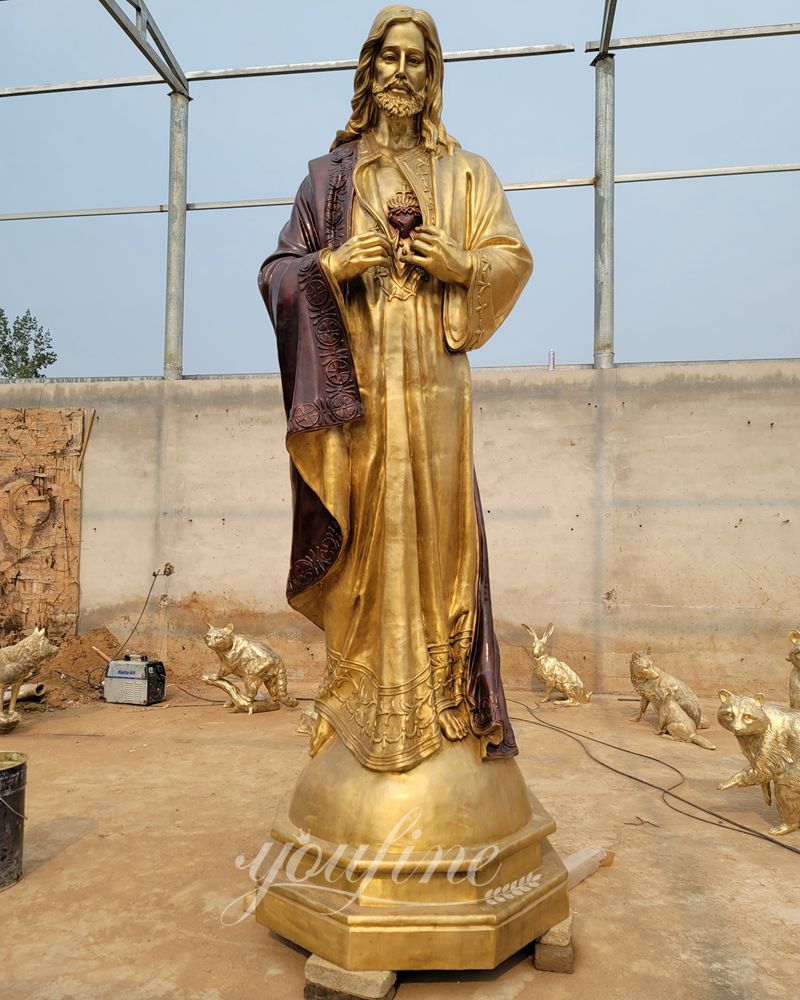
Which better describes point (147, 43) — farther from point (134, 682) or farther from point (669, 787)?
point (669, 787)

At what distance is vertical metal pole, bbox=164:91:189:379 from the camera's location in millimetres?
8070

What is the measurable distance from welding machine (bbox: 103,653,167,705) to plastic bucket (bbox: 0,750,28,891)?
3.66 meters

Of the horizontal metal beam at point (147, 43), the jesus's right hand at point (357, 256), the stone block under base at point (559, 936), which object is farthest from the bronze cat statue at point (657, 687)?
the horizontal metal beam at point (147, 43)

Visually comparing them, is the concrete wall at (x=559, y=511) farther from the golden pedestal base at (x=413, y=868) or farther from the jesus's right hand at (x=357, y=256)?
the jesus's right hand at (x=357, y=256)

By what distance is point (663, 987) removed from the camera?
91.1 inches

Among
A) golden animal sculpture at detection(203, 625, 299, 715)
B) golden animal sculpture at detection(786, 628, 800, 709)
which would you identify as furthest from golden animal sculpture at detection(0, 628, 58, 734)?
golden animal sculpture at detection(786, 628, 800, 709)

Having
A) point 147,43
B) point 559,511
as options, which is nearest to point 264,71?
point 147,43

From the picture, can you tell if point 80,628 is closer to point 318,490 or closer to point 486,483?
point 486,483

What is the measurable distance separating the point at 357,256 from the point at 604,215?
225 inches

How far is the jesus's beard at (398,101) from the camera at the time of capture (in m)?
2.68

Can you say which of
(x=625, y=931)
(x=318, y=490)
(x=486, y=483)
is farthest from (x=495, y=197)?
(x=486, y=483)

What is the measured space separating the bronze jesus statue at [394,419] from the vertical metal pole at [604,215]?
490 cm

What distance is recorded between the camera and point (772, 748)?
147 inches

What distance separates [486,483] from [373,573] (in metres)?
5.01
